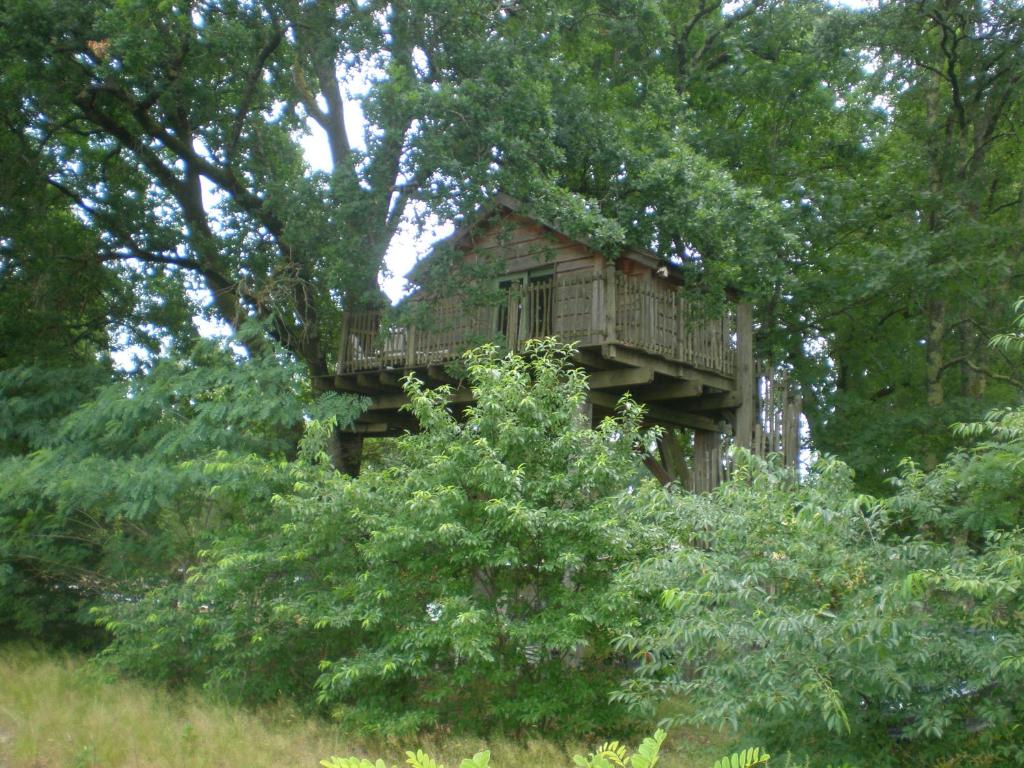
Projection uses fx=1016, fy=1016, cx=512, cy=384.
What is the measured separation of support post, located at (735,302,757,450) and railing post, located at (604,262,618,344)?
125 inches

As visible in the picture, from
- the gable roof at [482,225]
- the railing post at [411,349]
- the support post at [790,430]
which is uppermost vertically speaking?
the gable roof at [482,225]

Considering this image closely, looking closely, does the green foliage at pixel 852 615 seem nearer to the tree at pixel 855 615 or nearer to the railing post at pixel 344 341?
the tree at pixel 855 615

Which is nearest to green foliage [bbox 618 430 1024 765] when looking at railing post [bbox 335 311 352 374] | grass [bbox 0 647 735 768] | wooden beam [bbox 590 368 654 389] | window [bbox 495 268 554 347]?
grass [bbox 0 647 735 768]

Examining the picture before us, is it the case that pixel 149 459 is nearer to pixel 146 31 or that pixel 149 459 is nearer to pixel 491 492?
pixel 491 492

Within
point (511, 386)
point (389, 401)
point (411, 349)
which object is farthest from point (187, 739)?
point (389, 401)

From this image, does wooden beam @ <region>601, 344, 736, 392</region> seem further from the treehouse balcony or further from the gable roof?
the gable roof

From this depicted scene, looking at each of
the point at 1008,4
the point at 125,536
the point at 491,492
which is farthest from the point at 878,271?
the point at 125,536

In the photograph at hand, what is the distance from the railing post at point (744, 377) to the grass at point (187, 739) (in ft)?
23.5

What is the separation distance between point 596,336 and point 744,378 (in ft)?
11.6

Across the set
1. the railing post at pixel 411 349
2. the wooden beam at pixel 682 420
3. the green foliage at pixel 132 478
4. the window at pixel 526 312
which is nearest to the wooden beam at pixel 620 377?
the window at pixel 526 312

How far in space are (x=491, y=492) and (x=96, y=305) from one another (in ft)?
44.7

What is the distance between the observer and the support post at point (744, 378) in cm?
1681

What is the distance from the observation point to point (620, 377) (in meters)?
15.2

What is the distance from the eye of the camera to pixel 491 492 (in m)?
10.5
